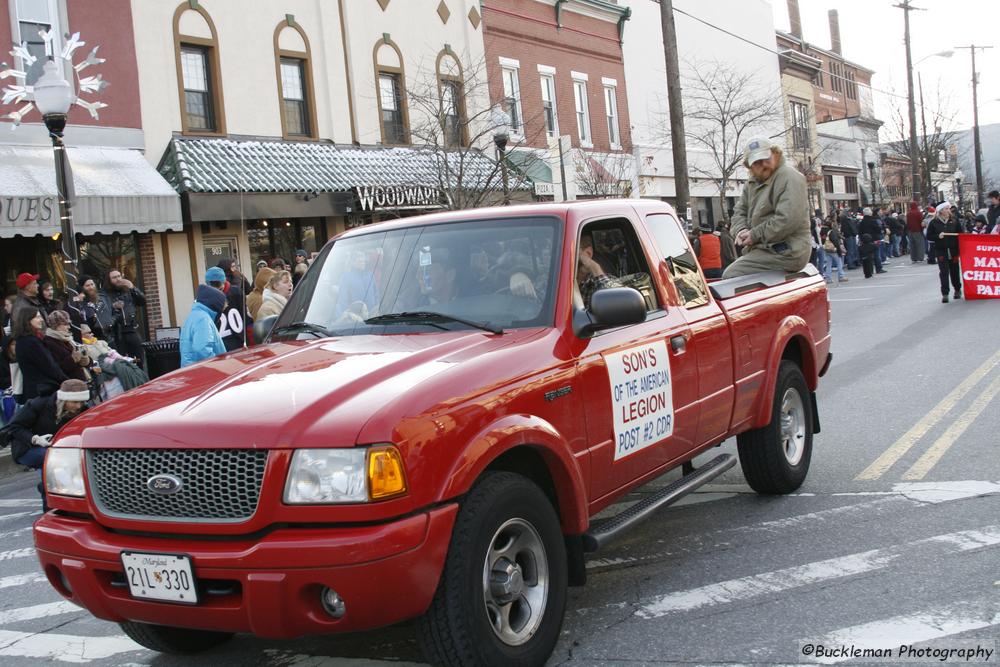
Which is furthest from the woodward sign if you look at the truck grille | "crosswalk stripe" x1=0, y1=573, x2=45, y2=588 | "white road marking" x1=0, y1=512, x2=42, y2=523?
the truck grille

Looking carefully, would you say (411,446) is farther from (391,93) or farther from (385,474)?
(391,93)

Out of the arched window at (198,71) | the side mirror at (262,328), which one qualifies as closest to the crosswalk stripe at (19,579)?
the side mirror at (262,328)

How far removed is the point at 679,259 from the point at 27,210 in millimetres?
11689

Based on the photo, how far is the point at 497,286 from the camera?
4555mm

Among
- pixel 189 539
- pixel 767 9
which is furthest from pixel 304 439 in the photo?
pixel 767 9

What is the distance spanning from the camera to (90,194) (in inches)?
587

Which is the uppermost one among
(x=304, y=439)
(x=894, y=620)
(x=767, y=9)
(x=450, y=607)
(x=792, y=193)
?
(x=767, y=9)

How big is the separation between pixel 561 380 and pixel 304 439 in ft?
3.95

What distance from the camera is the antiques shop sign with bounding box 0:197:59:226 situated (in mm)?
14031

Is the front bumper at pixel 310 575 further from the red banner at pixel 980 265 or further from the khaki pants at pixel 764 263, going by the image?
the red banner at pixel 980 265

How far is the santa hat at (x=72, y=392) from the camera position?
7531 mm

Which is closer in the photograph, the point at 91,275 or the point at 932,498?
the point at 932,498

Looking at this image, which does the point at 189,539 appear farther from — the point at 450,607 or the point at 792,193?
the point at 792,193

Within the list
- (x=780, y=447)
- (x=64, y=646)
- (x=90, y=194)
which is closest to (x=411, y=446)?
(x=64, y=646)
